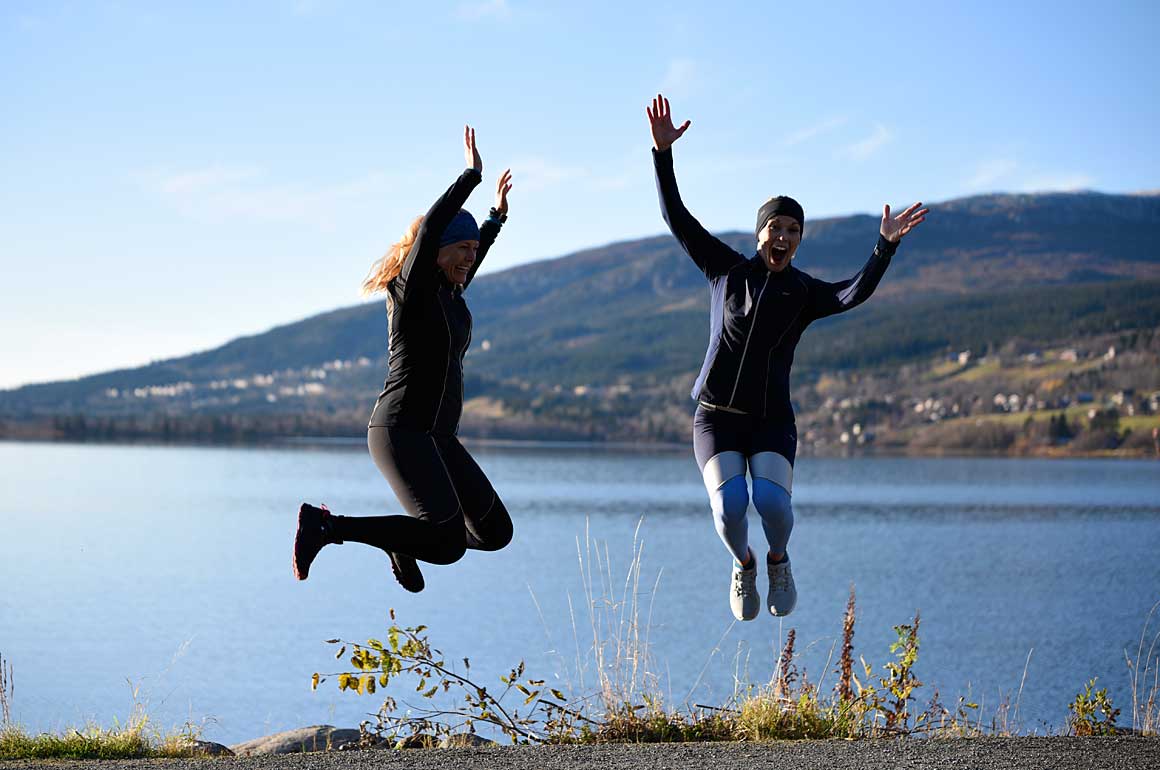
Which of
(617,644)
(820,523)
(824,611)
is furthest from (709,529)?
(617,644)

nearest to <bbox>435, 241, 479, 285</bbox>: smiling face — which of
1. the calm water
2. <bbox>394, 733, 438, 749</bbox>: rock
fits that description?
<bbox>394, 733, 438, 749</bbox>: rock

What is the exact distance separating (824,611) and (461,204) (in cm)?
3135

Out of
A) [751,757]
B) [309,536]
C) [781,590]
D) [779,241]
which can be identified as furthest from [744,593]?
[309,536]

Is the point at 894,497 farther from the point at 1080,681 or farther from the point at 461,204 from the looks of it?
the point at 461,204

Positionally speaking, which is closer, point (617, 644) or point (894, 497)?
point (617, 644)

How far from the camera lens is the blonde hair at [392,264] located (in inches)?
323

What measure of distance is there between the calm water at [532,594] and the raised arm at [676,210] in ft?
15.4

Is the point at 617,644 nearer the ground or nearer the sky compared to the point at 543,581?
nearer the sky

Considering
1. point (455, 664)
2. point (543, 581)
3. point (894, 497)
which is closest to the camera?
point (455, 664)

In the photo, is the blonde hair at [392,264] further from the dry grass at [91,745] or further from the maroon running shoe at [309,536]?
the dry grass at [91,745]

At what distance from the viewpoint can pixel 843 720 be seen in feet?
27.7

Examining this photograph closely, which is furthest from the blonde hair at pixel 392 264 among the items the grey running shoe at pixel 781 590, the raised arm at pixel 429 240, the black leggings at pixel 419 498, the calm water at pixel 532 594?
the calm water at pixel 532 594

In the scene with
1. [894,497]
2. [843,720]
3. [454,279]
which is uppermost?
[454,279]

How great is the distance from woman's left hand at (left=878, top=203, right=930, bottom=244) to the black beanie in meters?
0.64
